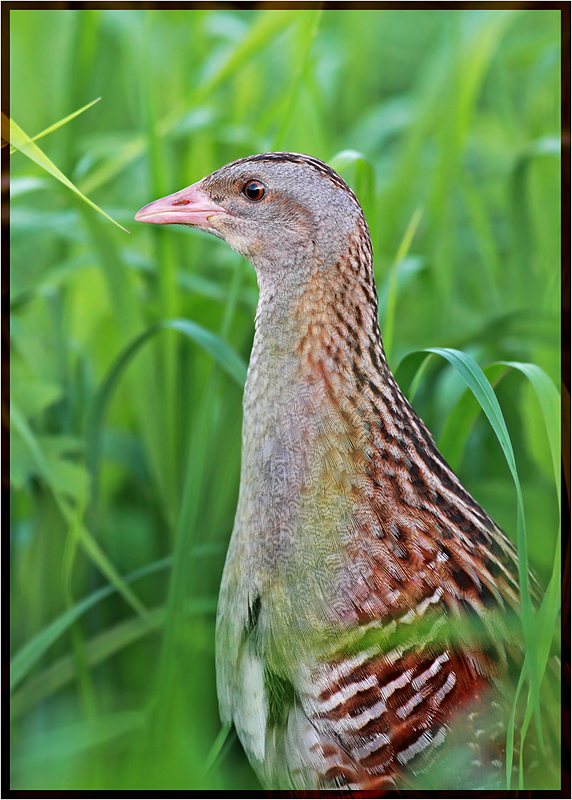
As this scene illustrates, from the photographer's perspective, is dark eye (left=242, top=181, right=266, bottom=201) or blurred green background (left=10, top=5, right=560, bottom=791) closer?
dark eye (left=242, top=181, right=266, bottom=201)

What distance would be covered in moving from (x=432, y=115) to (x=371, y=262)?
1.04m

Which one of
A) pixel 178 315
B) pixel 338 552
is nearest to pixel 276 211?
pixel 338 552

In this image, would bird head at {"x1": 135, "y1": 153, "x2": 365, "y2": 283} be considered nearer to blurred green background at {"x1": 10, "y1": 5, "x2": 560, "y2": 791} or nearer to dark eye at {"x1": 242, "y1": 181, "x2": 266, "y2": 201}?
dark eye at {"x1": 242, "y1": 181, "x2": 266, "y2": 201}

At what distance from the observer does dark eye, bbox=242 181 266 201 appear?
109cm

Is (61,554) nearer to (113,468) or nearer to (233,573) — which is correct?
(113,468)

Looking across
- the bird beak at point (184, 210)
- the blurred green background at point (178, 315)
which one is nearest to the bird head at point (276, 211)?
the bird beak at point (184, 210)

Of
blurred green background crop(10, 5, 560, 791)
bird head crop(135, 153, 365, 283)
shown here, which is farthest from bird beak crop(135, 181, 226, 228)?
blurred green background crop(10, 5, 560, 791)

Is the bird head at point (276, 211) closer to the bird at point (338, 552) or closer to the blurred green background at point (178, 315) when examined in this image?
the bird at point (338, 552)

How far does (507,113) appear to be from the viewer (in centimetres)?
211

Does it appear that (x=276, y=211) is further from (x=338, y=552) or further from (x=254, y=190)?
(x=338, y=552)

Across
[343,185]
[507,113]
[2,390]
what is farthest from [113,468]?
[507,113]

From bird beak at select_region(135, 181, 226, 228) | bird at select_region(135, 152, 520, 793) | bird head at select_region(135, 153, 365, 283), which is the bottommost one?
bird at select_region(135, 152, 520, 793)

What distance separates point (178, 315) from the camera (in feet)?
5.55

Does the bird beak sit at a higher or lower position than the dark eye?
higher
